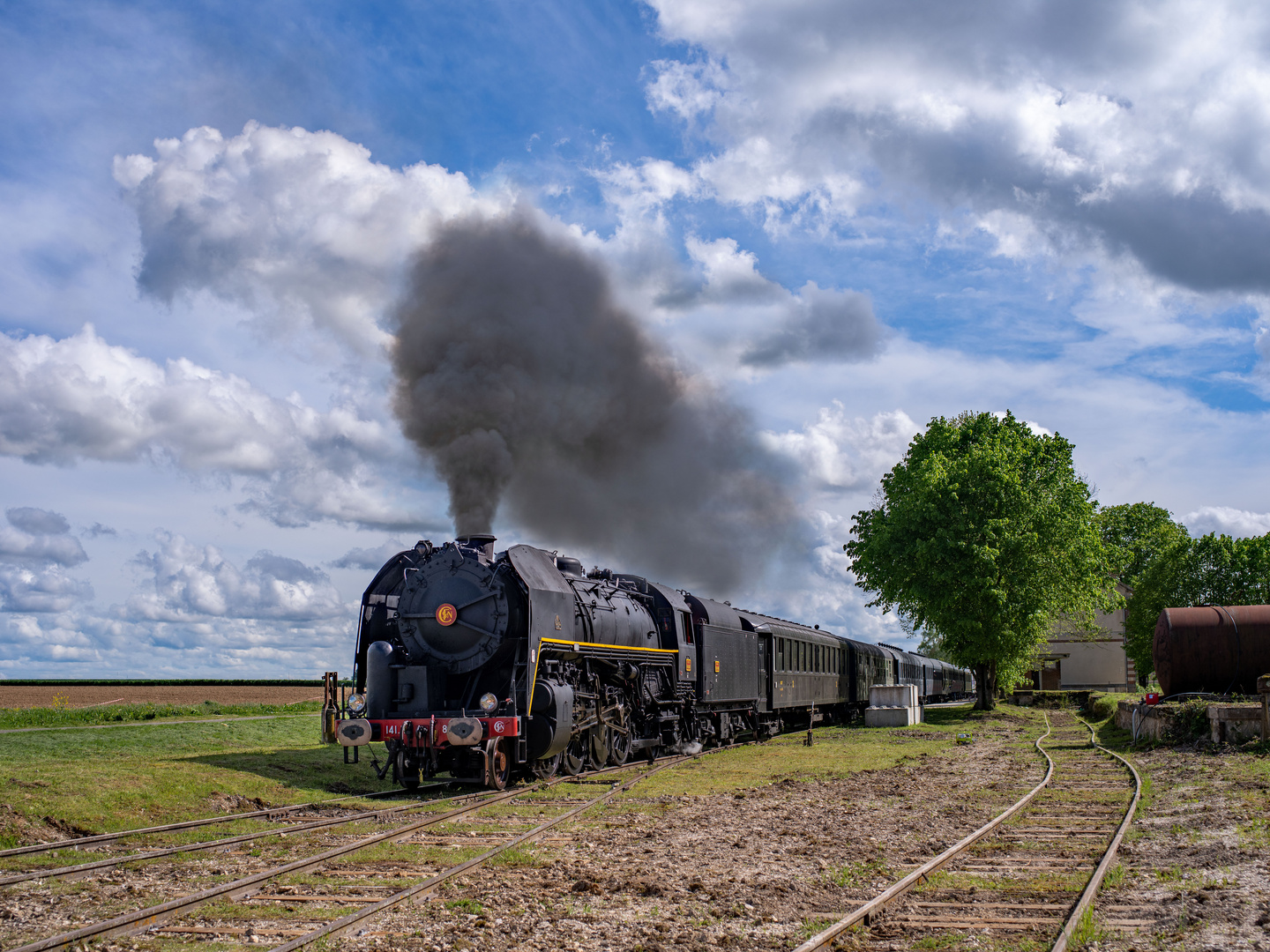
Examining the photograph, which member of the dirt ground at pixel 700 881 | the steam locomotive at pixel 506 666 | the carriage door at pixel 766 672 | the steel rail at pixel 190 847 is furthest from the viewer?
the carriage door at pixel 766 672

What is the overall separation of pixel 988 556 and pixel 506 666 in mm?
21394

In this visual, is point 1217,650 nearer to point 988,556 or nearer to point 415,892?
point 988,556

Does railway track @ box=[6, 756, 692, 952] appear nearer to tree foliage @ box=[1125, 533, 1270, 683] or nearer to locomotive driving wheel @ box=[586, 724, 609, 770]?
locomotive driving wheel @ box=[586, 724, 609, 770]

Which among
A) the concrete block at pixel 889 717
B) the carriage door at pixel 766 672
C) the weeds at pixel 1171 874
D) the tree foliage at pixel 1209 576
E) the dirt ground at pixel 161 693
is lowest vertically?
the dirt ground at pixel 161 693

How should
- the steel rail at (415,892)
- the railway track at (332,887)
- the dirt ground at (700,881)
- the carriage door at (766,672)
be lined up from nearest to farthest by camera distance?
the steel rail at (415,892) < the dirt ground at (700,881) < the railway track at (332,887) < the carriage door at (766,672)

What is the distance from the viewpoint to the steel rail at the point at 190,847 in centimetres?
831

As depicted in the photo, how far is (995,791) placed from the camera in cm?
1392

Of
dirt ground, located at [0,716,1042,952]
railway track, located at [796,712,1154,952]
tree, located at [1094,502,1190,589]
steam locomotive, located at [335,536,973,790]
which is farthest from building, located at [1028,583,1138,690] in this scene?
dirt ground, located at [0,716,1042,952]

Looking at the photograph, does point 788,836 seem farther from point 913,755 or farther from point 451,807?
point 913,755

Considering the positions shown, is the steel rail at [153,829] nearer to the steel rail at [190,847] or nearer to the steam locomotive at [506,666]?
the steel rail at [190,847]

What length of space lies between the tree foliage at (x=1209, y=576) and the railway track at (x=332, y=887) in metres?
46.3

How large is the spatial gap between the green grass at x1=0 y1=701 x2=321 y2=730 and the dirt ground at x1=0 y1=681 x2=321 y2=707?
924cm

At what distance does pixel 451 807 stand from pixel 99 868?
4.24 m

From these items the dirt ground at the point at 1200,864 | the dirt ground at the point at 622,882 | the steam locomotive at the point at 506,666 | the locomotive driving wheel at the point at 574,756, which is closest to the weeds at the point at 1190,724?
the dirt ground at the point at 1200,864
